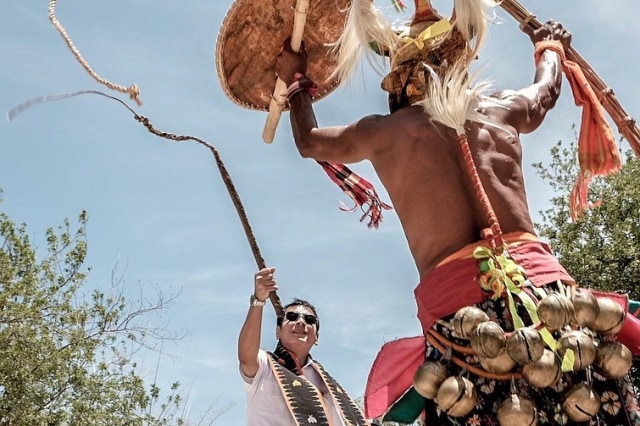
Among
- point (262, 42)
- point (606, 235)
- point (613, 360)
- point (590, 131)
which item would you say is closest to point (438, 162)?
point (613, 360)

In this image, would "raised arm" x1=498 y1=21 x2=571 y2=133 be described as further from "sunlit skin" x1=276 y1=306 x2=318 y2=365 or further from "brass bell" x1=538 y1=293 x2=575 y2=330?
"sunlit skin" x1=276 y1=306 x2=318 y2=365

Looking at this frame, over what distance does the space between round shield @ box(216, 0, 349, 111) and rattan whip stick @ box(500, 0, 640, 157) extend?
75cm

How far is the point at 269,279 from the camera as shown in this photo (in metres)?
4.03

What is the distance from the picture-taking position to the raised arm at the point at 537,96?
281cm

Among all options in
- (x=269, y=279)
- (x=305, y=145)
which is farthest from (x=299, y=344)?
(x=305, y=145)

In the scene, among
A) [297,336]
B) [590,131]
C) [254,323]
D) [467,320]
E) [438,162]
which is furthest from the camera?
[297,336]

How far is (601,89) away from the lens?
11.8 ft

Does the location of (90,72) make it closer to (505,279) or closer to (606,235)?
(505,279)

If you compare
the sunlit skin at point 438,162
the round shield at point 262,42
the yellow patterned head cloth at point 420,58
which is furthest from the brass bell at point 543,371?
the round shield at point 262,42

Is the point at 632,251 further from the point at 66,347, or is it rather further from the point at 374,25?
the point at 374,25

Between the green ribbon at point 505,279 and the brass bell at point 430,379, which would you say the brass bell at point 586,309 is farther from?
the brass bell at point 430,379

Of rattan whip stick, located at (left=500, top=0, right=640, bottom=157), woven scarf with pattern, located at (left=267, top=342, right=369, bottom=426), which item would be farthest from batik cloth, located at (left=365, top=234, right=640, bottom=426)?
woven scarf with pattern, located at (left=267, top=342, right=369, bottom=426)

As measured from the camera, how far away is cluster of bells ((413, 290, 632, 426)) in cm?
214

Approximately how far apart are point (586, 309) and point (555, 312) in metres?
0.12
